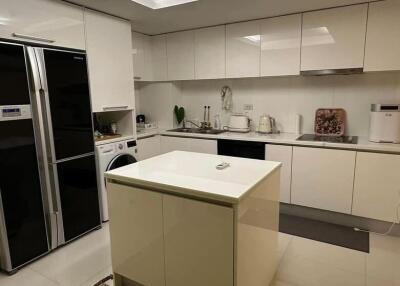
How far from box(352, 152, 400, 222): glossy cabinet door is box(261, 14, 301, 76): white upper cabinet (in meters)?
1.20

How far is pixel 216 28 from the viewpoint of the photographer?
345 cm

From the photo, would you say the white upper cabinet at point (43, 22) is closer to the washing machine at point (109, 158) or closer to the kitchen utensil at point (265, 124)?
the washing machine at point (109, 158)

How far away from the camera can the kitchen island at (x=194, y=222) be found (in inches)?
55.2

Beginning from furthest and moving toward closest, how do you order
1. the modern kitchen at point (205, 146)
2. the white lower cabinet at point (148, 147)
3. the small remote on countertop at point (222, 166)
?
the white lower cabinet at point (148, 147)
the small remote on countertop at point (222, 166)
the modern kitchen at point (205, 146)

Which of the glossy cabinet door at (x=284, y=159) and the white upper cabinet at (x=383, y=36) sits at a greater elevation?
the white upper cabinet at (x=383, y=36)

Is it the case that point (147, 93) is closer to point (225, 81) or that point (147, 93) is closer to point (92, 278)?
point (225, 81)

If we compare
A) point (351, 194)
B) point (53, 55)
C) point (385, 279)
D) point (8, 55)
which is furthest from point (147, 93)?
point (385, 279)

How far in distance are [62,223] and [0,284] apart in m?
0.59

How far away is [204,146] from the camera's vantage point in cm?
348

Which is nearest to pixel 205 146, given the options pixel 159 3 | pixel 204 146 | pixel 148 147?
pixel 204 146

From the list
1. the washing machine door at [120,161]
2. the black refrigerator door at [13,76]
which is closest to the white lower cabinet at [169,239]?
the black refrigerator door at [13,76]

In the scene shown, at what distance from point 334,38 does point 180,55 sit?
1910 millimetres

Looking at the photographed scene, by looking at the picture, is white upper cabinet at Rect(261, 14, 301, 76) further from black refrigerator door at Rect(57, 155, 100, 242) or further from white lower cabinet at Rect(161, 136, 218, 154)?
black refrigerator door at Rect(57, 155, 100, 242)

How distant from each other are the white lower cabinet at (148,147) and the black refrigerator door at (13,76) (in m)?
1.57
